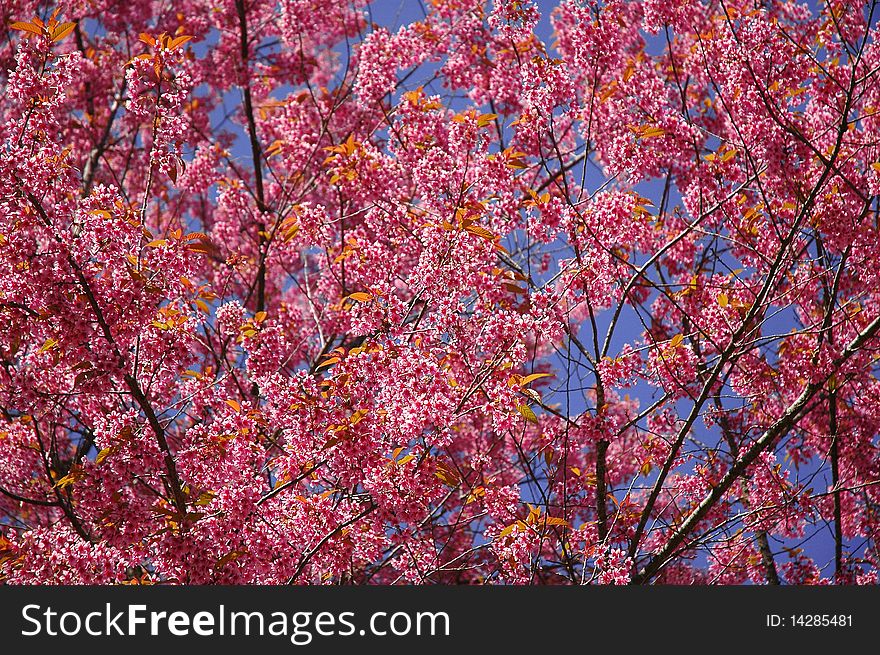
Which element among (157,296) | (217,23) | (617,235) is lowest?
(157,296)

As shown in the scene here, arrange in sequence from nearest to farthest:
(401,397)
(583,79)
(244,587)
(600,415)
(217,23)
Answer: (244,587), (401,397), (600,415), (583,79), (217,23)

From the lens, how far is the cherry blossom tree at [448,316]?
429cm

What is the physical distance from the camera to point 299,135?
7.77m

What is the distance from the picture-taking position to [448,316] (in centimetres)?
480

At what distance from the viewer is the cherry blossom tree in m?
4.29

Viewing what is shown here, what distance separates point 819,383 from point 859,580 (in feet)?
6.95

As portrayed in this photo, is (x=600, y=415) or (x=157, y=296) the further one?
(x=600, y=415)

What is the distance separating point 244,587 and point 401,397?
4.05 ft

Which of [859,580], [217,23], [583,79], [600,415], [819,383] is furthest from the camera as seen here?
[217,23]

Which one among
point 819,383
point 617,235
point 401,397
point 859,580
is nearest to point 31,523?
point 401,397

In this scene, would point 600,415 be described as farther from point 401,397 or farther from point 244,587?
point 244,587

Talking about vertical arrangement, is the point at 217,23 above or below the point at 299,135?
above

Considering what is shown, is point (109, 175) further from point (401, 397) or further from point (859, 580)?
point (859, 580)

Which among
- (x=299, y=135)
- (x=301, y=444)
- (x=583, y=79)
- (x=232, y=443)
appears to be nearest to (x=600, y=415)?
(x=301, y=444)
